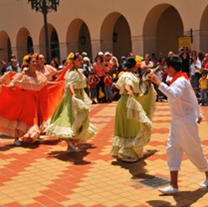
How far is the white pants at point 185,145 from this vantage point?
4988 mm

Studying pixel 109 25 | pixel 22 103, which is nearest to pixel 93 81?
pixel 109 25

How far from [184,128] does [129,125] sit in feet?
5.86

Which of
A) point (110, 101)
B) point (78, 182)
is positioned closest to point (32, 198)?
point (78, 182)

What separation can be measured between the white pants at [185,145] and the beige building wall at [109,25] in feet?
39.1

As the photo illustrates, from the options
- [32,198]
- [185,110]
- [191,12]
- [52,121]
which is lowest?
[32,198]

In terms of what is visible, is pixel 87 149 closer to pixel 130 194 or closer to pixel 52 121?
pixel 52 121

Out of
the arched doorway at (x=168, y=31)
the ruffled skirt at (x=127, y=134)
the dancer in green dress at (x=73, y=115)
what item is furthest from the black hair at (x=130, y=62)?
the arched doorway at (x=168, y=31)

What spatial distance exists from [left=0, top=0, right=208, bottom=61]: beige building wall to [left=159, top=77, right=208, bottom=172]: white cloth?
38.8ft

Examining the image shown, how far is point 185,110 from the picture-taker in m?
5.03

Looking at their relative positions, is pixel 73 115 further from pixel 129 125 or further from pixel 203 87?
pixel 203 87

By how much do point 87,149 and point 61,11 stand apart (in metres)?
16.1

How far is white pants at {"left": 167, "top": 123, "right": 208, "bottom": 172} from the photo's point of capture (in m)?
4.99

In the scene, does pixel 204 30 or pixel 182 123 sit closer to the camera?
pixel 182 123

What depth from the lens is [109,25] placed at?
20.8 meters
